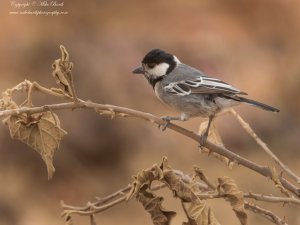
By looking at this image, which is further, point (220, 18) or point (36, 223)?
point (220, 18)

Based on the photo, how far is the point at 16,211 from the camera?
208 inches

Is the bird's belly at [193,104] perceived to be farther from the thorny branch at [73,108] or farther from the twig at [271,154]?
the thorny branch at [73,108]

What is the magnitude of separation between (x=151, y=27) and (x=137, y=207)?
9.20 ft

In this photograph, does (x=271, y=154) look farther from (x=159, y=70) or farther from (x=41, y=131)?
(x=159, y=70)

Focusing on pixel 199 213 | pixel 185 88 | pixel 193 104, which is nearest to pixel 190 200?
pixel 199 213

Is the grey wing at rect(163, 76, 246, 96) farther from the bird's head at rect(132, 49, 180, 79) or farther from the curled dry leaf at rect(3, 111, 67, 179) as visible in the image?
the curled dry leaf at rect(3, 111, 67, 179)

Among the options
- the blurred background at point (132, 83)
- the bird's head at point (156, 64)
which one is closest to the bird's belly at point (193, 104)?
the bird's head at point (156, 64)

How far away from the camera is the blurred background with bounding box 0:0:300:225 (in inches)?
218

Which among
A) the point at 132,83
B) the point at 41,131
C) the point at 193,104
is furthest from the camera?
the point at 132,83

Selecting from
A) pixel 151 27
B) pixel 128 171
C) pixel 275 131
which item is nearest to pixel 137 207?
pixel 128 171

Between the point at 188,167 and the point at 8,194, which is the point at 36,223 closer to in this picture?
the point at 8,194

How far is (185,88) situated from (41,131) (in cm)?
124

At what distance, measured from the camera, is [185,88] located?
2.57 m

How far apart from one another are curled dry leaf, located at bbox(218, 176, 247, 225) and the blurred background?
3015 mm
